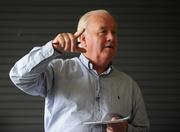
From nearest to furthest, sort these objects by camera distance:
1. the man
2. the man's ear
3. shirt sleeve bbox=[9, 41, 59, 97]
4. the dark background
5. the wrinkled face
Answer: shirt sleeve bbox=[9, 41, 59, 97] < the man < the wrinkled face < the man's ear < the dark background

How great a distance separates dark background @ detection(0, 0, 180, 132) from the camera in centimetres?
469

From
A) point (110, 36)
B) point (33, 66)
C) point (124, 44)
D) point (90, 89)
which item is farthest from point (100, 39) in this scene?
point (124, 44)

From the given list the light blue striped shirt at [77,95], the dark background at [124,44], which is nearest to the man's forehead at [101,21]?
the light blue striped shirt at [77,95]

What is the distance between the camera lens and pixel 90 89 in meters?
2.40

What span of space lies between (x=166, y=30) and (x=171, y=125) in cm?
128

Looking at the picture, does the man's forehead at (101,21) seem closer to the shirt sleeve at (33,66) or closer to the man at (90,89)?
the man at (90,89)

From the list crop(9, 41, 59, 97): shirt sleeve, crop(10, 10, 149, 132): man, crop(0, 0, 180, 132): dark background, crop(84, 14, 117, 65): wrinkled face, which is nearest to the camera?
crop(9, 41, 59, 97): shirt sleeve

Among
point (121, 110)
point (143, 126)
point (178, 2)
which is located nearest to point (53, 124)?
Result: point (121, 110)

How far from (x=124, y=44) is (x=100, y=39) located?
2.36 metres

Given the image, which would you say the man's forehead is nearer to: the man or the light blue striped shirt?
the man

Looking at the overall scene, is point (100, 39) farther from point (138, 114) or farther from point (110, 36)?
point (138, 114)

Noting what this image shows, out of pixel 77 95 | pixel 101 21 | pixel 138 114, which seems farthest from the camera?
pixel 138 114

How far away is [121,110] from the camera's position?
8.03ft

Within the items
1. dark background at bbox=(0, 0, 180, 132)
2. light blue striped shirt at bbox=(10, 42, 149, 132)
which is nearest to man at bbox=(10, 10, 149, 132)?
light blue striped shirt at bbox=(10, 42, 149, 132)
